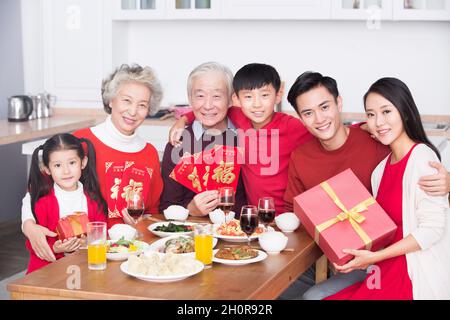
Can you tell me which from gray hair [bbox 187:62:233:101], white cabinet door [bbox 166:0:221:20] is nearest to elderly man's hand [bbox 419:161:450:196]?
gray hair [bbox 187:62:233:101]

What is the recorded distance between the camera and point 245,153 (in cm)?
285

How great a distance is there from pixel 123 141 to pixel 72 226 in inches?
20.4

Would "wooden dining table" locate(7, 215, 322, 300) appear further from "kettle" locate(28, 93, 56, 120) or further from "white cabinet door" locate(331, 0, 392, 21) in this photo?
"kettle" locate(28, 93, 56, 120)

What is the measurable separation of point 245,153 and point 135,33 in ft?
8.62

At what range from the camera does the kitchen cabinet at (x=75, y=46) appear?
4902mm

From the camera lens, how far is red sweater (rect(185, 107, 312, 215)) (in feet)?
9.14

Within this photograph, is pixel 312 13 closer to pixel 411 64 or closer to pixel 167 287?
pixel 411 64

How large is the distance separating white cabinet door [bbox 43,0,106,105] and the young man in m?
2.59

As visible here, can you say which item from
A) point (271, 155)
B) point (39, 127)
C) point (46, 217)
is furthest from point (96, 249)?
point (39, 127)

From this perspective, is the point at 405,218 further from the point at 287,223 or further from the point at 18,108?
the point at 18,108

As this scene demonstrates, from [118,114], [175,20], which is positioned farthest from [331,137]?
[175,20]

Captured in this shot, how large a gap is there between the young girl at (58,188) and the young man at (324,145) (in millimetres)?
758

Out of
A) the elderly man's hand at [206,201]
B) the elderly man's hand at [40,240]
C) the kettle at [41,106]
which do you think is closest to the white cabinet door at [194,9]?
the kettle at [41,106]
